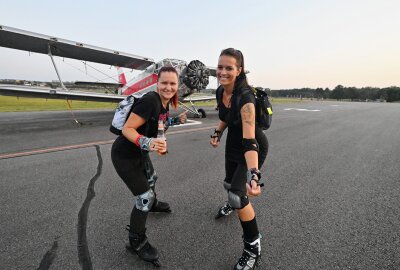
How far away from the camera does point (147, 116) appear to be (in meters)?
1.88

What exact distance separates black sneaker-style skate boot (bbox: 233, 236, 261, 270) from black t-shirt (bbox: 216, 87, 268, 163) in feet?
2.34

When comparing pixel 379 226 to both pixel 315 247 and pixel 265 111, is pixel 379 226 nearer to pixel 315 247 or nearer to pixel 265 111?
pixel 315 247

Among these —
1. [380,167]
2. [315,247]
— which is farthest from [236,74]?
[380,167]

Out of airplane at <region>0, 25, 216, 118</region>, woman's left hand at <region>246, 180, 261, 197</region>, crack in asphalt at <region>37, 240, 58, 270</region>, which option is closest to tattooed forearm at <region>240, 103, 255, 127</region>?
woman's left hand at <region>246, 180, 261, 197</region>

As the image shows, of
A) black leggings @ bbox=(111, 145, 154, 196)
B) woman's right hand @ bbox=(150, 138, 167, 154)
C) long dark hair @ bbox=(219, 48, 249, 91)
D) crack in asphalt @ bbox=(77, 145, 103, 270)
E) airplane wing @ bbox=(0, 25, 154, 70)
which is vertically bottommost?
crack in asphalt @ bbox=(77, 145, 103, 270)

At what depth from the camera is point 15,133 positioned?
7613mm

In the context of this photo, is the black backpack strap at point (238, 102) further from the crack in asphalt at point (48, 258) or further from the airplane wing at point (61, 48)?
the airplane wing at point (61, 48)

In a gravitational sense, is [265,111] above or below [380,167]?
above

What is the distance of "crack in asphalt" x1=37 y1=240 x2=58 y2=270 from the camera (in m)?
1.90

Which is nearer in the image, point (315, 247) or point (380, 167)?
point (315, 247)

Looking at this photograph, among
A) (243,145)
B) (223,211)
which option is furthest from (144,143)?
(223,211)

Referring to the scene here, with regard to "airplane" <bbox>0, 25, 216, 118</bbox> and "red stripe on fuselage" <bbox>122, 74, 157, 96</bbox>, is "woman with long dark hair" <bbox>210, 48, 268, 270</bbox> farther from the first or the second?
"red stripe on fuselage" <bbox>122, 74, 157, 96</bbox>

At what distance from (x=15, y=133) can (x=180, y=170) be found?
6.62 m

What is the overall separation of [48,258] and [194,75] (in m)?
9.38
